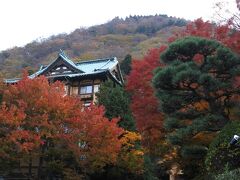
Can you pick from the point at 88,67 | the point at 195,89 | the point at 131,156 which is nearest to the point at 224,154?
the point at 195,89

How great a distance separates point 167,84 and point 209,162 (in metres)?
5.19

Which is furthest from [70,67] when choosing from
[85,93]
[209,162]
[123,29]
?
[123,29]

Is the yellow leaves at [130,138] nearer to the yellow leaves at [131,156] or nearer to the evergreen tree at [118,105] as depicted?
the yellow leaves at [131,156]

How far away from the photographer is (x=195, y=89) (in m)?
18.8

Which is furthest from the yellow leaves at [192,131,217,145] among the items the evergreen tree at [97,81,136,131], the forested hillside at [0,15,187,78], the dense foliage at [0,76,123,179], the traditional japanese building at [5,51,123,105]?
the forested hillside at [0,15,187,78]

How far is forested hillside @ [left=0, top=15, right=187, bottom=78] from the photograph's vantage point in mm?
58719

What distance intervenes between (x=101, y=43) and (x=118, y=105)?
138 feet

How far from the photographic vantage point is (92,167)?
66.7 feet

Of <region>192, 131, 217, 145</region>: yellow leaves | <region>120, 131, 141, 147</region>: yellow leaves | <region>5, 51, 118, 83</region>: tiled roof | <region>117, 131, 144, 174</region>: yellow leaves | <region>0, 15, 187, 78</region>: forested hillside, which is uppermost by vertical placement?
<region>0, 15, 187, 78</region>: forested hillside

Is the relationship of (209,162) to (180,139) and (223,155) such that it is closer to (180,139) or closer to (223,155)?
(223,155)

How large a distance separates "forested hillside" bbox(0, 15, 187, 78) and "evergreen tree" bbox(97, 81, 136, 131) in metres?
27.8

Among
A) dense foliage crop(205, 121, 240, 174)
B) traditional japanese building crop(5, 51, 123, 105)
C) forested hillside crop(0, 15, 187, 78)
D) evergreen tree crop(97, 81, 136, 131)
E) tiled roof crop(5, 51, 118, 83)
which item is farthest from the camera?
forested hillside crop(0, 15, 187, 78)

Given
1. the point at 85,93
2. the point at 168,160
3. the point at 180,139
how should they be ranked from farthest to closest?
the point at 85,93 → the point at 168,160 → the point at 180,139

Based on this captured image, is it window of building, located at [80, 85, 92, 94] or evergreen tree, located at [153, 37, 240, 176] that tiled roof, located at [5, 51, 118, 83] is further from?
evergreen tree, located at [153, 37, 240, 176]
